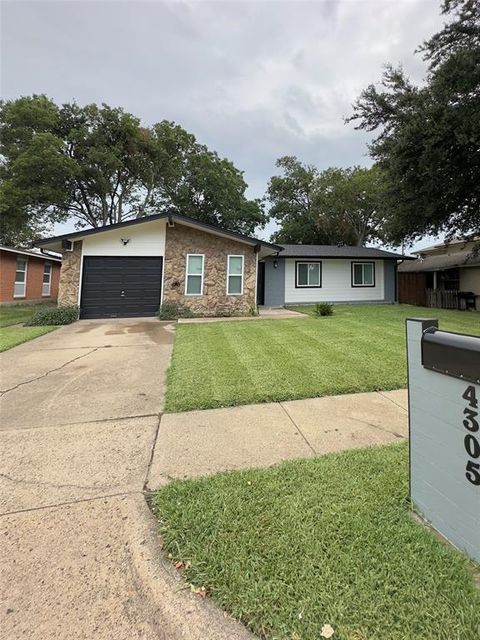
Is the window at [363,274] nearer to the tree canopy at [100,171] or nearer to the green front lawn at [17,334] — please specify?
the green front lawn at [17,334]

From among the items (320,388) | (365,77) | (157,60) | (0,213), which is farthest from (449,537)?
(0,213)

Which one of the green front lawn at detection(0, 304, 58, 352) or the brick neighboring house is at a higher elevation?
the brick neighboring house

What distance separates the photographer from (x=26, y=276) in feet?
58.4

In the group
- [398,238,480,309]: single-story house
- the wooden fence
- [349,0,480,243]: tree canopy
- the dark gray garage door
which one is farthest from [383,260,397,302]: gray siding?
the dark gray garage door

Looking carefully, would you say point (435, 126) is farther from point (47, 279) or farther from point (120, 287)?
point (47, 279)

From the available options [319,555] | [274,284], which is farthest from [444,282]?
[319,555]

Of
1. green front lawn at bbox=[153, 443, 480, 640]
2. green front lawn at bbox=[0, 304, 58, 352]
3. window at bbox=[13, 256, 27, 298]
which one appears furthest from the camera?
window at bbox=[13, 256, 27, 298]

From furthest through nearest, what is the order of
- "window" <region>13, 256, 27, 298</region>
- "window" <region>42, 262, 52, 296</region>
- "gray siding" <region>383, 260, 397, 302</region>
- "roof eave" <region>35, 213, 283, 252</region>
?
1. "window" <region>42, 262, 52, 296</region>
2. "gray siding" <region>383, 260, 397, 302</region>
3. "window" <region>13, 256, 27, 298</region>
4. "roof eave" <region>35, 213, 283, 252</region>

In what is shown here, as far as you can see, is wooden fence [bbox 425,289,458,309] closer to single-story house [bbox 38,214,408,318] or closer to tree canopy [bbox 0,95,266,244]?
single-story house [bbox 38,214,408,318]

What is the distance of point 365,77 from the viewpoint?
38.7 ft

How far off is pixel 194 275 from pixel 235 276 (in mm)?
1673

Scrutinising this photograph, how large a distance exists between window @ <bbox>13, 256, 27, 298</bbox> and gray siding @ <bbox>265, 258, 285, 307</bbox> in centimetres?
1371

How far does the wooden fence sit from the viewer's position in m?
16.6

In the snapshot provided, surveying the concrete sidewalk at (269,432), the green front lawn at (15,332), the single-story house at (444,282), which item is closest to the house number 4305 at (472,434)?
the concrete sidewalk at (269,432)
